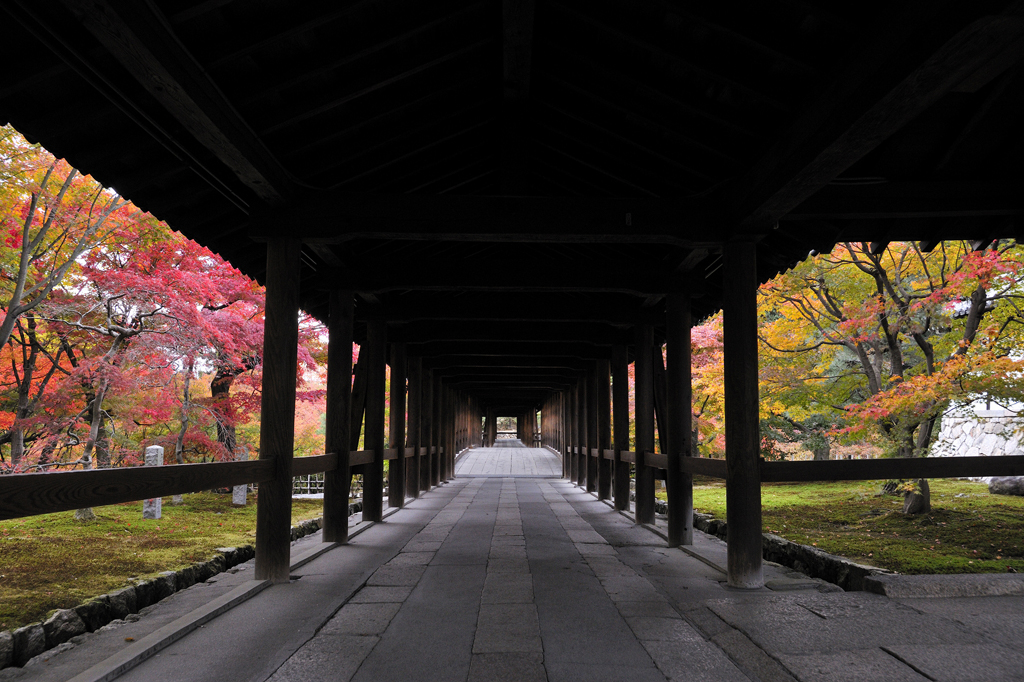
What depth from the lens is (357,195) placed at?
196 inches

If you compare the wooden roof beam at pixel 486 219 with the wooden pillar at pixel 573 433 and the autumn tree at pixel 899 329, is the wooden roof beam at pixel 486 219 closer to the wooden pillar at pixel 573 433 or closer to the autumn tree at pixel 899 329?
the autumn tree at pixel 899 329

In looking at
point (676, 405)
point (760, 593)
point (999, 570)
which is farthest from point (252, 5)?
point (999, 570)

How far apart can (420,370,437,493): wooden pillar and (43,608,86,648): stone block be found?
8.37 metres

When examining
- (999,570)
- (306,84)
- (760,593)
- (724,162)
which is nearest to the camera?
(306,84)

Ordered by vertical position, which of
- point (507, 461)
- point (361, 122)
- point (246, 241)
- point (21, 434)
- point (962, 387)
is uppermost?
point (361, 122)

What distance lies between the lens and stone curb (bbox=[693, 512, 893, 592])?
4.73m

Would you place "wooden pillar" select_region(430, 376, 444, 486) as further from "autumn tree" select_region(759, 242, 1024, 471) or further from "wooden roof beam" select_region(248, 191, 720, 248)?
"wooden roof beam" select_region(248, 191, 720, 248)

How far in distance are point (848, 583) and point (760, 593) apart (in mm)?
974

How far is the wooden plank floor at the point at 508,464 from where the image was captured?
19.2m

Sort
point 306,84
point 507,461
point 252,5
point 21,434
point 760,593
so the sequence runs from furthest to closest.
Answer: point 507,461 < point 21,434 < point 760,593 < point 306,84 < point 252,5

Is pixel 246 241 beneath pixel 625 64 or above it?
beneath

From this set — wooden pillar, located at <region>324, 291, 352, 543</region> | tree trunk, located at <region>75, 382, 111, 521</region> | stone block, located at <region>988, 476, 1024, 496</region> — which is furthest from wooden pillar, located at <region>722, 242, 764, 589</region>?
stone block, located at <region>988, 476, 1024, 496</region>

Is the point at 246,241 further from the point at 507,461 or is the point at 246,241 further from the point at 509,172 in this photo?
the point at 507,461

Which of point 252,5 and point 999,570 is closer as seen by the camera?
point 252,5
